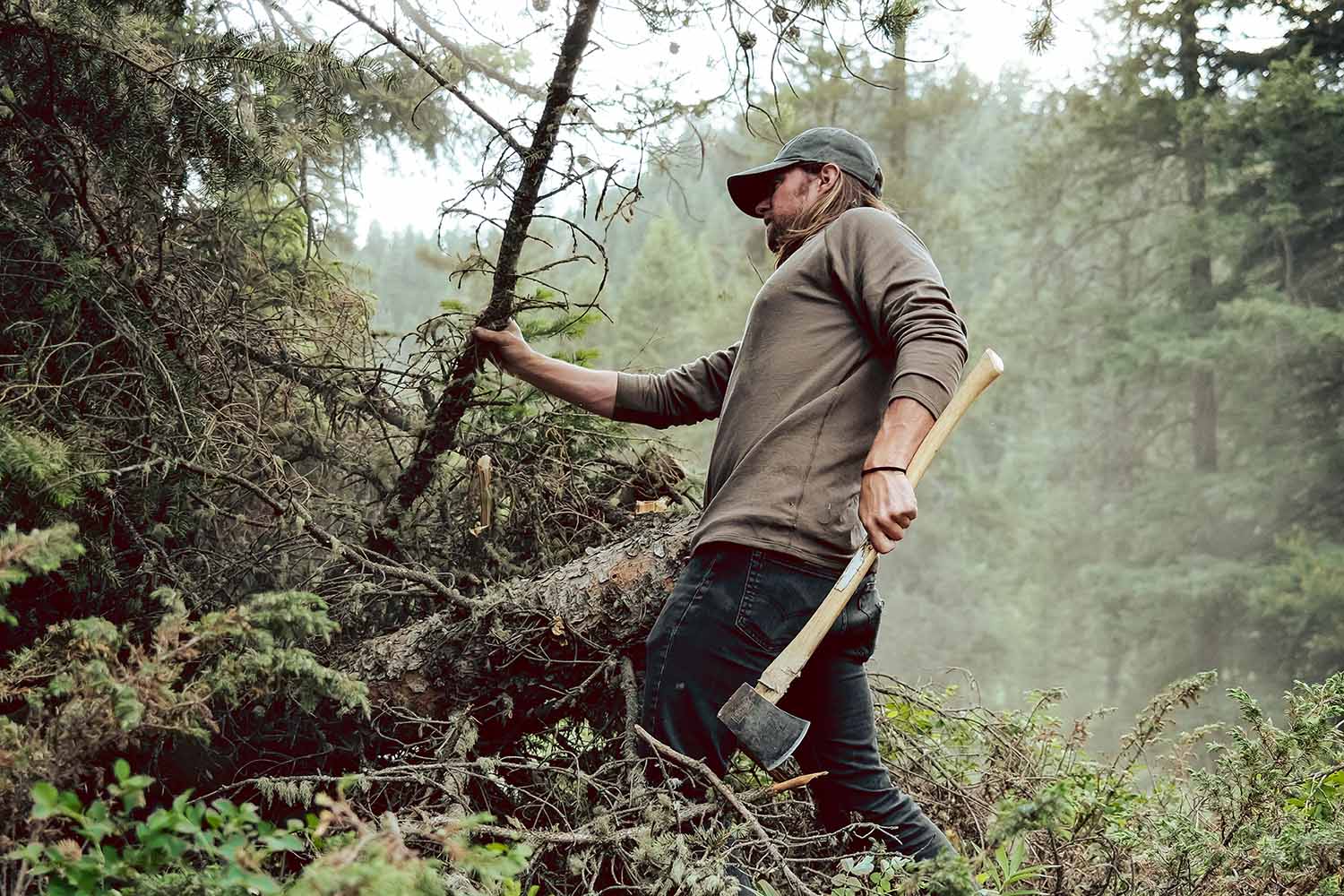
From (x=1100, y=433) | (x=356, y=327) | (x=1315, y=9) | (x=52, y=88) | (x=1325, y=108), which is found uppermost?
(x=1315, y=9)

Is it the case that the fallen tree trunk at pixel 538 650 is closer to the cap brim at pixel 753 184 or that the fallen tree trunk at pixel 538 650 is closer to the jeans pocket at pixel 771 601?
the jeans pocket at pixel 771 601

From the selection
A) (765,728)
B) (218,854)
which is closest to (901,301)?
(765,728)

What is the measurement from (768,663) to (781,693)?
0.17 metres

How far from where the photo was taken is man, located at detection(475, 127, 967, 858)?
246 cm

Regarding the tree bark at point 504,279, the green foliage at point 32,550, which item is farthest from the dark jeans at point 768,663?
the green foliage at point 32,550

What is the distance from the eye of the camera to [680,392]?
337cm

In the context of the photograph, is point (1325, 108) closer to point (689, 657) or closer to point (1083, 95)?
point (1083, 95)

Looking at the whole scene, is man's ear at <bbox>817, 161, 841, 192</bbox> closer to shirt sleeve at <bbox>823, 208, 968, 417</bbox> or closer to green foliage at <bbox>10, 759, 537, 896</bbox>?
shirt sleeve at <bbox>823, 208, 968, 417</bbox>

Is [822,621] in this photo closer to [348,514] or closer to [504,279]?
[504,279]

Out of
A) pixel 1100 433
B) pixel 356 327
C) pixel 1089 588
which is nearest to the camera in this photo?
pixel 356 327

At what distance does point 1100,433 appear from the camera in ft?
79.3

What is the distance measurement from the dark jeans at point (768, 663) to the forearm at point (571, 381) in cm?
97

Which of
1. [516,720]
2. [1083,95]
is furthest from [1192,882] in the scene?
[1083,95]

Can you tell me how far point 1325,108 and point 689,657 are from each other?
688 inches
